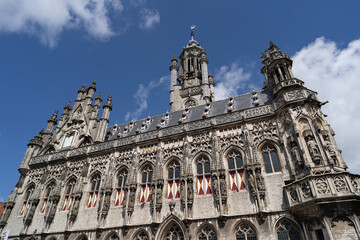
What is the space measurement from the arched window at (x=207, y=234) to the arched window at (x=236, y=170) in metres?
3.08

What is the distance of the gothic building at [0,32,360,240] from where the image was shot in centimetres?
1284

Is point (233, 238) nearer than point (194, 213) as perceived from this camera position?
Yes

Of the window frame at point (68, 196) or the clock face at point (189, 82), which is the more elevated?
the clock face at point (189, 82)

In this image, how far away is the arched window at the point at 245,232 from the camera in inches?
531

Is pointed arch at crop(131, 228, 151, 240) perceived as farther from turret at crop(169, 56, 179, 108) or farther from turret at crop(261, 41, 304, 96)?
turret at crop(169, 56, 179, 108)

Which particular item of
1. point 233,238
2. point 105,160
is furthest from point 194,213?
point 105,160

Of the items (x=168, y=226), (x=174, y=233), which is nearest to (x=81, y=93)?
(x=168, y=226)

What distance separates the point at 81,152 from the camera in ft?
73.4

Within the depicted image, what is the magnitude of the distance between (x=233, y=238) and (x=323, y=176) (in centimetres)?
637

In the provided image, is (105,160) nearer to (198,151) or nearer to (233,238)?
(198,151)

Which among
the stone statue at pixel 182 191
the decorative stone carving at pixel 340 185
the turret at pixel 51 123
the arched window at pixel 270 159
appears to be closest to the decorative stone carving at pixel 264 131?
the arched window at pixel 270 159

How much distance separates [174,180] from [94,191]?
7613 mm

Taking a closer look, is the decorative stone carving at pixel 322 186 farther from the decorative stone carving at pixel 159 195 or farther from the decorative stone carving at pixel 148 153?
the decorative stone carving at pixel 148 153

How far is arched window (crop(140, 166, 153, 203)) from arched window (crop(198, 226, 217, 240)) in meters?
4.94
